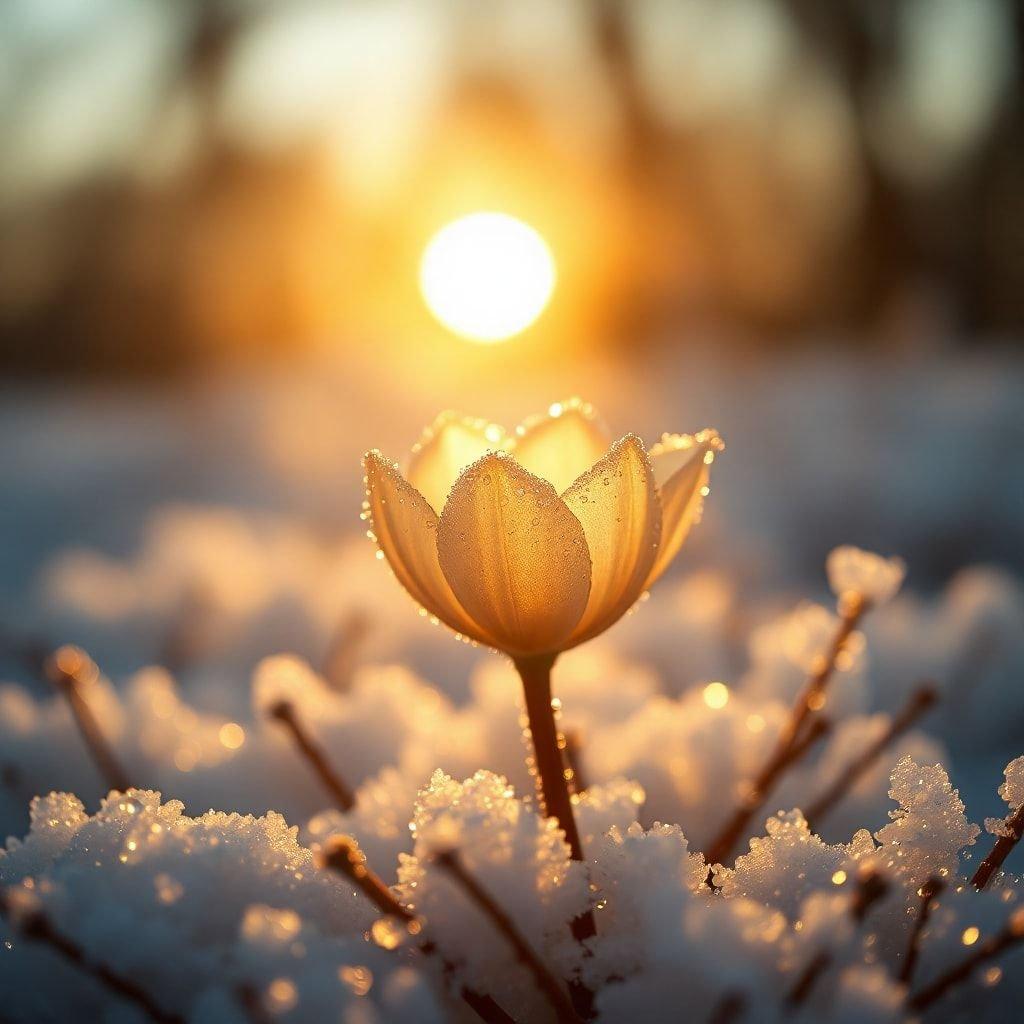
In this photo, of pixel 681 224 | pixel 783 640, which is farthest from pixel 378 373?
pixel 783 640

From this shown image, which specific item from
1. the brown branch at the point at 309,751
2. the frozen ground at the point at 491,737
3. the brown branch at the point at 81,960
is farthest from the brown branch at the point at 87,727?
the brown branch at the point at 81,960

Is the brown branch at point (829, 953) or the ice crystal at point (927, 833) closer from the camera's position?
the brown branch at point (829, 953)

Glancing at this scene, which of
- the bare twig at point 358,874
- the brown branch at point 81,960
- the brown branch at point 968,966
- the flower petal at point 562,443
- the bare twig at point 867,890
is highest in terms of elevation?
the flower petal at point 562,443

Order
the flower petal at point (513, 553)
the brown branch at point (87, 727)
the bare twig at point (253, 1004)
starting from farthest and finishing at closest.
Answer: the brown branch at point (87, 727)
the flower petal at point (513, 553)
the bare twig at point (253, 1004)

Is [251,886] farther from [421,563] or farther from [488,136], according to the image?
[488,136]

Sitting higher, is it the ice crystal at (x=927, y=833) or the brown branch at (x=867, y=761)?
the brown branch at (x=867, y=761)

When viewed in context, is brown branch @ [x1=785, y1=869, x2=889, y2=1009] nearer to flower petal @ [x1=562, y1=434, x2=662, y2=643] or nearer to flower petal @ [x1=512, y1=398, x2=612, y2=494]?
flower petal @ [x1=562, y1=434, x2=662, y2=643]

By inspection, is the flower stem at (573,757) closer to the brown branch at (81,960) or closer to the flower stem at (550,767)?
the flower stem at (550,767)

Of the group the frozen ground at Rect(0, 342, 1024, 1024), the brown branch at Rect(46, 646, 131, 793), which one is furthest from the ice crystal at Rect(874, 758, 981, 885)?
the brown branch at Rect(46, 646, 131, 793)
